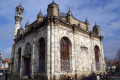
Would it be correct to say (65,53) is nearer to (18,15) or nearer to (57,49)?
(57,49)

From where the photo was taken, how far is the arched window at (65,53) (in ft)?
58.5

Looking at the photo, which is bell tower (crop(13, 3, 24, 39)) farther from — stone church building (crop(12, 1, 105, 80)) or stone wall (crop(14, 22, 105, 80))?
stone wall (crop(14, 22, 105, 80))

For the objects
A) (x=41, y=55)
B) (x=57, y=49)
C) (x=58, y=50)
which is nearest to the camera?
(x=57, y=49)

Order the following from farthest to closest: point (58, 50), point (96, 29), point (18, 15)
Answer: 1. point (18, 15)
2. point (96, 29)
3. point (58, 50)

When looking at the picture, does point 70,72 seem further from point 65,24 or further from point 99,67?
point 99,67

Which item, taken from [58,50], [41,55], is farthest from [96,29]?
[41,55]

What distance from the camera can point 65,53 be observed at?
1850 centimetres

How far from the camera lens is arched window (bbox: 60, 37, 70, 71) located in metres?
17.8

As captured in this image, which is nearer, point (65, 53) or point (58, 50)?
point (58, 50)

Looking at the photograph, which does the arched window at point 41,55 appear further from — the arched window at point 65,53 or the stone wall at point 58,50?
the arched window at point 65,53

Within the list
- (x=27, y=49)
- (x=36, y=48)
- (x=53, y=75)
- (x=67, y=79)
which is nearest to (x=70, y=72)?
(x=67, y=79)

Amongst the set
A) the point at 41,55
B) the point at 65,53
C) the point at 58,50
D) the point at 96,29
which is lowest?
the point at 41,55

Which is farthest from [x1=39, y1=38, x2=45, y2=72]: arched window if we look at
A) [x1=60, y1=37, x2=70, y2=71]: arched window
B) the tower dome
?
the tower dome

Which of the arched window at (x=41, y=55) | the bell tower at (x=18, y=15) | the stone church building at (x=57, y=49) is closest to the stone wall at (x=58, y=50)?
the stone church building at (x=57, y=49)
